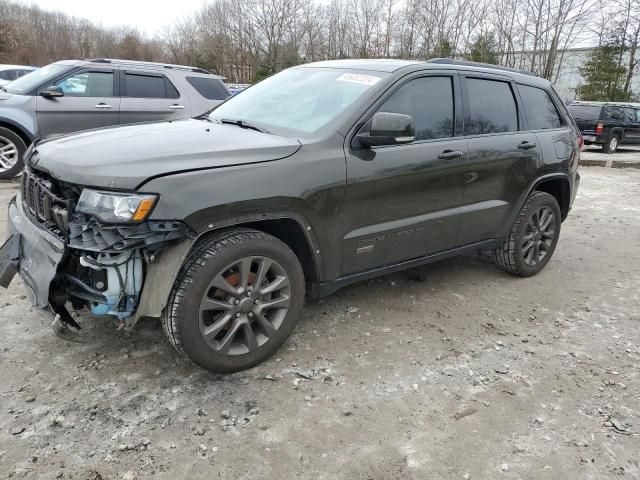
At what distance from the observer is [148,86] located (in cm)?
818

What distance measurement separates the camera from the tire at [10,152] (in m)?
7.52

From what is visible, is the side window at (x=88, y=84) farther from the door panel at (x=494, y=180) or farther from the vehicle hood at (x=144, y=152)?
the door panel at (x=494, y=180)

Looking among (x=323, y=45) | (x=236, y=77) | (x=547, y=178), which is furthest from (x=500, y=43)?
(x=547, y=178)

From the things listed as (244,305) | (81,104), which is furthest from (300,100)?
(81,104)

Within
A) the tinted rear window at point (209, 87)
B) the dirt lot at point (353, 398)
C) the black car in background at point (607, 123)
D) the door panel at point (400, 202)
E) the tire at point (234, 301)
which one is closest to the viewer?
the dirt lot at point (353, 398)

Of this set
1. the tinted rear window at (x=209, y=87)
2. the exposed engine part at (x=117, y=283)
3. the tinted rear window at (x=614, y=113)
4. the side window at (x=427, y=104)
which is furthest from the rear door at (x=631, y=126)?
the exposed engine part at (x=117, y=283)

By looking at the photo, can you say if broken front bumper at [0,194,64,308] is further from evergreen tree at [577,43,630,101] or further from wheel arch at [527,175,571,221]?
evergreen tree at [577,43,630,101]

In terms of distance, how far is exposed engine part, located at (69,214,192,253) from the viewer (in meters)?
2.42

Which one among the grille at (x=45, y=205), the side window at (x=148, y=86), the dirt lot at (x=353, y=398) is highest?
the side window at (x=148, y=86)

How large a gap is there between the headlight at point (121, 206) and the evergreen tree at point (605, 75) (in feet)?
110

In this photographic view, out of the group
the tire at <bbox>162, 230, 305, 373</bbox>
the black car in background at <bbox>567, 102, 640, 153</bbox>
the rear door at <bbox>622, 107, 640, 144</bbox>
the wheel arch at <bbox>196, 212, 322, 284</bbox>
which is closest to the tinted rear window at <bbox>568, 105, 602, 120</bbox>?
the black car in background at <bbox>567, 102, 640, 153</bbox>

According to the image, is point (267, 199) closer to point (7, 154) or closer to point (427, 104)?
point (427, 104)

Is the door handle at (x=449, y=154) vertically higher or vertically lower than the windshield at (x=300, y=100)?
lower

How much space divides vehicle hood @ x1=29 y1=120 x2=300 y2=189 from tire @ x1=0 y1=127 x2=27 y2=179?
5.26 meters
